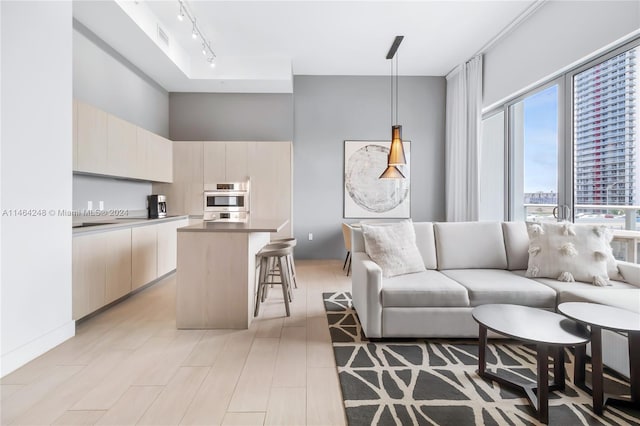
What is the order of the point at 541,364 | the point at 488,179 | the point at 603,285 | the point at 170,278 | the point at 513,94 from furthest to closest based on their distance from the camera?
1. the point at 488,179
2. the point at 170,278
3. the point at 513,94
4. the point at 603,285
5. the point at 541,364

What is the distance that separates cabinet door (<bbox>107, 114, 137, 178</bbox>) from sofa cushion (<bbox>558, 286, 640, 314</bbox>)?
431cm

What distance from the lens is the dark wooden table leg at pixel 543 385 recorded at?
150cm

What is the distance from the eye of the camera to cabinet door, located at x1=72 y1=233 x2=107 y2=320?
2566 millimetres

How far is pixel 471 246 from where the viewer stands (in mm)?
2998

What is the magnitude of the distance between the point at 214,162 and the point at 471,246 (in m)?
3.86

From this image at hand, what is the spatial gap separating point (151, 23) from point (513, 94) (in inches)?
178

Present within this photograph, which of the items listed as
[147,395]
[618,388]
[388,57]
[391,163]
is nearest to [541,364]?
[618,388]

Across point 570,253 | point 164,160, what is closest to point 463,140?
point 570,253

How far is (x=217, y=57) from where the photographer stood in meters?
4.73

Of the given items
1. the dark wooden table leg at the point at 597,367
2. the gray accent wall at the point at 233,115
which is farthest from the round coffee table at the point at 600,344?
the gray accent wall at the point at 233,115

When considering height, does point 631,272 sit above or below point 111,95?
below

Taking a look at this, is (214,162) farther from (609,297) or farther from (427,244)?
(609,297)

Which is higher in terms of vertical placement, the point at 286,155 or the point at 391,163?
the point at 286,155

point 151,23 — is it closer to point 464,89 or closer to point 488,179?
point 464,89
